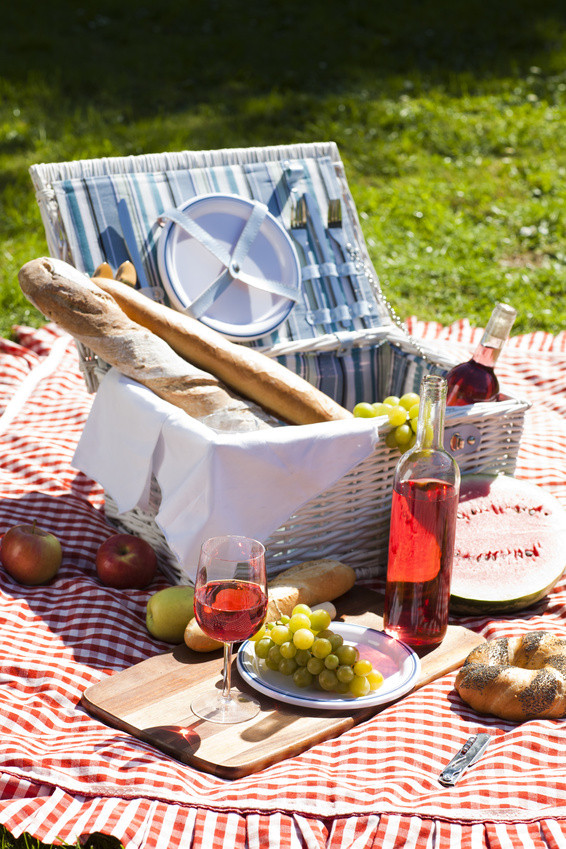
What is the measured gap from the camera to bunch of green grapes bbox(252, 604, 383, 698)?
190 centimetres

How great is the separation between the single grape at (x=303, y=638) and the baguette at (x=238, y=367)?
31.4 inches

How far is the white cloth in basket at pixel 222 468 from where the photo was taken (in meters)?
2.13

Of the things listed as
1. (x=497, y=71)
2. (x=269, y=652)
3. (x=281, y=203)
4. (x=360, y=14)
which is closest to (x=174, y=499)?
(x=269, y=652)

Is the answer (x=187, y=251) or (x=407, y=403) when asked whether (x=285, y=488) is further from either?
(x=187, y=251)

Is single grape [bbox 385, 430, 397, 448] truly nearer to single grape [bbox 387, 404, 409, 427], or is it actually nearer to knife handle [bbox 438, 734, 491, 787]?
single grape [bbox 387, 404, 409, 427]

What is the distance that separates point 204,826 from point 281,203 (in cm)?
226

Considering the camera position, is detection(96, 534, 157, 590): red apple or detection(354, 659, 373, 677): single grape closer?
detection(354, 659, 373, 677): single grape

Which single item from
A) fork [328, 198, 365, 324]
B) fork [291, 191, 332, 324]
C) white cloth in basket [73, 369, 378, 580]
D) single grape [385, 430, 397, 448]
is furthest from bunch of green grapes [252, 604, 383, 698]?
fork [328, 198, 365, 324]

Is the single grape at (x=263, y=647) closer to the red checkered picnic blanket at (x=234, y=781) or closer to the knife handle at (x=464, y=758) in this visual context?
the red checkered picnic blanket at (x=234, y=781)

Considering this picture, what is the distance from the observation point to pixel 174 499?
7.16ft

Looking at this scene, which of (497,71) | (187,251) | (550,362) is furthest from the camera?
(497,71)

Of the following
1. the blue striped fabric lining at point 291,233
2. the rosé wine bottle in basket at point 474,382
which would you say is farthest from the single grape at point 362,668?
the blue striped fabric lining at point 291,233

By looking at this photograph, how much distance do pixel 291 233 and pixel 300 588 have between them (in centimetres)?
154

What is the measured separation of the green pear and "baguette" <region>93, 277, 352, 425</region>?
2.00ft
